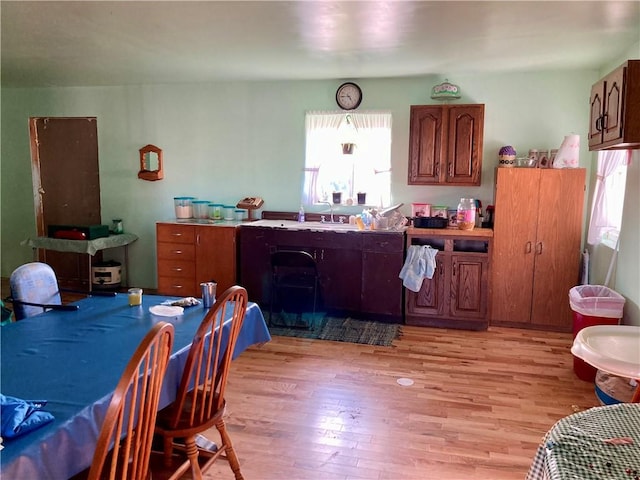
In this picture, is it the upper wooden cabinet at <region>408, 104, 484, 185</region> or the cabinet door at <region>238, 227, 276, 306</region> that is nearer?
the upper wooden cabinet at <region>408, 104, 484, 185</region>

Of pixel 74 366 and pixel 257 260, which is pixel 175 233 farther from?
pixel 74 366

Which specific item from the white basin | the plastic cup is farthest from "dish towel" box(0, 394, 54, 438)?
the white basin

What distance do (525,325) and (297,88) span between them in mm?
3263

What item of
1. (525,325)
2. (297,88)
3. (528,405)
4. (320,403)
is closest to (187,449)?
(320,403)

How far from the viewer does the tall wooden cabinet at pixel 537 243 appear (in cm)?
430

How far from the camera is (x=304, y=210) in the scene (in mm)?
5375

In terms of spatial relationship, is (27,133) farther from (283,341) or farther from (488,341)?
(488,341)

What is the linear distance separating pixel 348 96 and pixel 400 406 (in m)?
3.22

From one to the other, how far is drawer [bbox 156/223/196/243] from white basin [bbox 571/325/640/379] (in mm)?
3808

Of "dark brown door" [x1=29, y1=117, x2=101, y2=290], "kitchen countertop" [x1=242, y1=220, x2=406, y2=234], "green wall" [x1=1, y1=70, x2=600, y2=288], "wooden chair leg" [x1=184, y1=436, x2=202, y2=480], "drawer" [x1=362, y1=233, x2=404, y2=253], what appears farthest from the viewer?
"dark brown door" [x1=29, y1=117, x2=101, y2=290]

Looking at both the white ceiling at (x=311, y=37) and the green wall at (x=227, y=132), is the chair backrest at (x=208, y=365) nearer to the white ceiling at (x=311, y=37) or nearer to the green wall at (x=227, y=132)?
the white ceiling at (x=311, y=37)

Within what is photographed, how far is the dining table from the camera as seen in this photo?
131 centimetres

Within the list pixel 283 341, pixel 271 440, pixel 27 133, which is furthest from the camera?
pixel 27 133

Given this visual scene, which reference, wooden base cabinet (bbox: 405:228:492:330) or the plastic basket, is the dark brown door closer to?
wooden base cabinet (bbox: 405:228:492:330)
